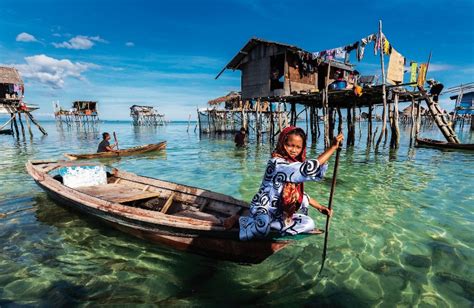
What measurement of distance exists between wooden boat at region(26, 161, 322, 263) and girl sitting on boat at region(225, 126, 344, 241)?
17cm

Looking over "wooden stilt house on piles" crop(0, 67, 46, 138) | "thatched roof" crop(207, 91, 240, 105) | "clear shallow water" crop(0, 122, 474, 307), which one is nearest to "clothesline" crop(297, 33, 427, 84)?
"clear shallow water" crop(0, 122, 474, 307)

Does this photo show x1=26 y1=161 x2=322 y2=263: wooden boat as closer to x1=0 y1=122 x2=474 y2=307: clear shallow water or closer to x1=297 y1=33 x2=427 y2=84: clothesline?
x1=0 y1=122 x2=474 y2=307: clear shallow water

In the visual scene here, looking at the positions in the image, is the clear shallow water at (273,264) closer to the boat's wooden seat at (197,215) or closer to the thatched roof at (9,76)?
the boat's wooden seat at (197,215)

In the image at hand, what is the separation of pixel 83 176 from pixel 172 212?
10.1 feet

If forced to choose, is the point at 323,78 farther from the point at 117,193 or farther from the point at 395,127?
the point at 117,193

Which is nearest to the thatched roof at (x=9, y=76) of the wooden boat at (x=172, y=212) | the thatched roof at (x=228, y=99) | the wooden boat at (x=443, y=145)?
the thatched roof at (x=228, y=99)

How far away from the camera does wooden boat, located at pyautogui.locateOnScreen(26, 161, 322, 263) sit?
379 centimetres

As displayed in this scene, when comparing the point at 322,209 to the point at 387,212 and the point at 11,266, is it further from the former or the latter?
the point at 11,266

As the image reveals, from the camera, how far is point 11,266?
4.32 meters

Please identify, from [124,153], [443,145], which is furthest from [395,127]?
[124,153]

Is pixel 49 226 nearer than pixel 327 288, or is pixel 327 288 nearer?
pixel 327 288

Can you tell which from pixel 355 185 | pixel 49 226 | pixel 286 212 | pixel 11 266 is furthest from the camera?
pixel 355 185

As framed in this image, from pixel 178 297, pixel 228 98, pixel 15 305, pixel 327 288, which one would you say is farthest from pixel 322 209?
pixel 228 98

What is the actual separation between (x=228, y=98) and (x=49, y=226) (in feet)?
91.6
